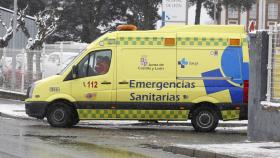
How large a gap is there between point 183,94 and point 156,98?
703 mm

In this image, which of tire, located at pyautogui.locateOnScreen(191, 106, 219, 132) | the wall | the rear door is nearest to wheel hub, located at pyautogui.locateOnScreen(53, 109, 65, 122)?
the rear door

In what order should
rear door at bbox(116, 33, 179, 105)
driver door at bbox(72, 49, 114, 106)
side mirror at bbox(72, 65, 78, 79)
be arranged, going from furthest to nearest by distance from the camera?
side mirror at bbox(72, 65, 78, 79)
driver door at bbox(72, 49, 114, 106)
rear door at bbox(116, 33, 179, 105)

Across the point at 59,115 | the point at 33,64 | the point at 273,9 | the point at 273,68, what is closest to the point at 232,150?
the point at 273,68

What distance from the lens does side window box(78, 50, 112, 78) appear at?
650 inches

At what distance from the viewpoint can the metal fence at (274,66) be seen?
1368 centimetres

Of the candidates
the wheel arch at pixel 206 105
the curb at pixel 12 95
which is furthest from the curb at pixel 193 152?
the curb at pixel 12 95

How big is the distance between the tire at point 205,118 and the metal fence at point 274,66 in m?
2.82

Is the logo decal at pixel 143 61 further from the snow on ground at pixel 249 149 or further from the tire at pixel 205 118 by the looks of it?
the snow on ground at pixel 249 149

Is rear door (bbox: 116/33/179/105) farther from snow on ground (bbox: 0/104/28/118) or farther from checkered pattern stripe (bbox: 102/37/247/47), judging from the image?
snow on ground (bbox: 0/104/28/118)

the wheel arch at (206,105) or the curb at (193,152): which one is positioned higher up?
the wheel arch at (206,105)

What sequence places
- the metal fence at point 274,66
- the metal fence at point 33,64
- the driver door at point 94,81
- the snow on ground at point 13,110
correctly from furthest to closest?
the metal fence at point 33,64
the snow on ground at point 13,110
the driver door at point 94,81
the metal fence at point 274,66

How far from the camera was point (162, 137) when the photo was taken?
15.3 m

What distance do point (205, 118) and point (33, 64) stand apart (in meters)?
11.1

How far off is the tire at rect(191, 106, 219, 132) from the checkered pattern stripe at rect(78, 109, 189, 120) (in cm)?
30
